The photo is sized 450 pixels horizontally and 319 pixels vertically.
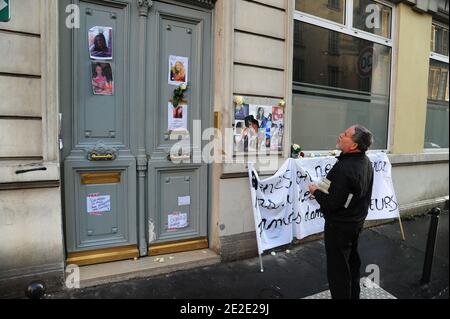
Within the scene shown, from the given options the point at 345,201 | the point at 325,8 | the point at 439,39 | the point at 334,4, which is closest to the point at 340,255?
the point at 345,201

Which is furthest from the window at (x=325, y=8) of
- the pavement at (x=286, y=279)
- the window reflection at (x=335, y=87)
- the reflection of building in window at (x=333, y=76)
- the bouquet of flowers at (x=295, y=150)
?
the pavement at (x=286, y=279)

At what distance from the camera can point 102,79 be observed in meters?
4.05

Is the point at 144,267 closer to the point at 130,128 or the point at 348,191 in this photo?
the point at 130,128

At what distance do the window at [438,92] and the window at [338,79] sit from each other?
1548mm

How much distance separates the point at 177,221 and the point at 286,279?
1492 mm

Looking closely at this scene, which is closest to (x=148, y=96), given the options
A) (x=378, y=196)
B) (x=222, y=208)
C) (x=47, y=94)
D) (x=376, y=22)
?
(x=47, y=94)

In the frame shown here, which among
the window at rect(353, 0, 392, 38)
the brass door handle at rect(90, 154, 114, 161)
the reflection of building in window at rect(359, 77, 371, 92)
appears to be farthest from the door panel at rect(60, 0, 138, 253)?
the reflection of building in window at rect(359, 77, 371, 92)

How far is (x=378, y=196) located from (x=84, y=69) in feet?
14.6

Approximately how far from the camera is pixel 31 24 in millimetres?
3484

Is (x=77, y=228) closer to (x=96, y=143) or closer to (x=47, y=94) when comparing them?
(x=96, y=143)

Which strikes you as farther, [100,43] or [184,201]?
[184,201]

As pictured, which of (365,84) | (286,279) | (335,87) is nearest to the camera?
(286,279)

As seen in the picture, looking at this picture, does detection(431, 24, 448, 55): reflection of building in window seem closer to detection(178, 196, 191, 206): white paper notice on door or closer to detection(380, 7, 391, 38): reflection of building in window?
detection(380, 7, 391, 38): reflection of building in window

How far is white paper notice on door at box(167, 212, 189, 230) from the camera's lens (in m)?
4.62
